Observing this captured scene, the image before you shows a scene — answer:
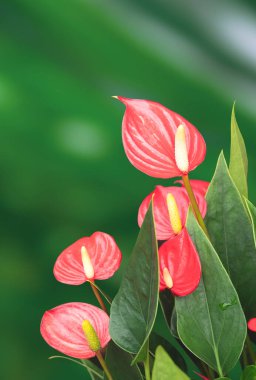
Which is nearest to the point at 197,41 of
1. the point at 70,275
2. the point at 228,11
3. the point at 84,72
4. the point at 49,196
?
the point at 228,11

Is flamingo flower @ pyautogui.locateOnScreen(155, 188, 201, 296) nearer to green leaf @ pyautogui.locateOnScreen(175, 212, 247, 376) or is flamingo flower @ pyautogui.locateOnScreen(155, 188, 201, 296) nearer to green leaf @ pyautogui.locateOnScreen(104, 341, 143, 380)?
green leaf @ pyautogui.locateOnScreen(175, 212, 247, 376)

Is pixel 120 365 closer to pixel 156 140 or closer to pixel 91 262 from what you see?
pixel 91 262

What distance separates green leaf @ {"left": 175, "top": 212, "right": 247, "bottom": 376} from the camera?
625 mm

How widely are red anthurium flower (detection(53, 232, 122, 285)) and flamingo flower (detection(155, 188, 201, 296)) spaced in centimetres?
9

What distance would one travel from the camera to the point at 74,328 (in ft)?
2.28

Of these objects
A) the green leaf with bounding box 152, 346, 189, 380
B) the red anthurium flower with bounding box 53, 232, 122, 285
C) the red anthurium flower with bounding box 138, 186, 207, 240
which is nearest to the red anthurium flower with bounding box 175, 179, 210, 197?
the red anthurium flower with bounding box 138, 186, 207, 240

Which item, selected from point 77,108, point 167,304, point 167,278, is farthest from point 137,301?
point 77,108

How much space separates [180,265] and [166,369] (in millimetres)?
100

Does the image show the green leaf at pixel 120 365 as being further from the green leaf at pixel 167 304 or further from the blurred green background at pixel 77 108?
the blurred green background at pixel 77 108

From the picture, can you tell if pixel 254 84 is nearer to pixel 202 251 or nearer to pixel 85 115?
pixel 85 115

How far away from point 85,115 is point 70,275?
1.17 feet

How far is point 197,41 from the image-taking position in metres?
1.03

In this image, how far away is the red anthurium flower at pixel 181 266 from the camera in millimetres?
609

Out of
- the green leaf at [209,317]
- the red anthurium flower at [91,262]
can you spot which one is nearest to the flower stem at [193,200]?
the green leaf at [209,317]
